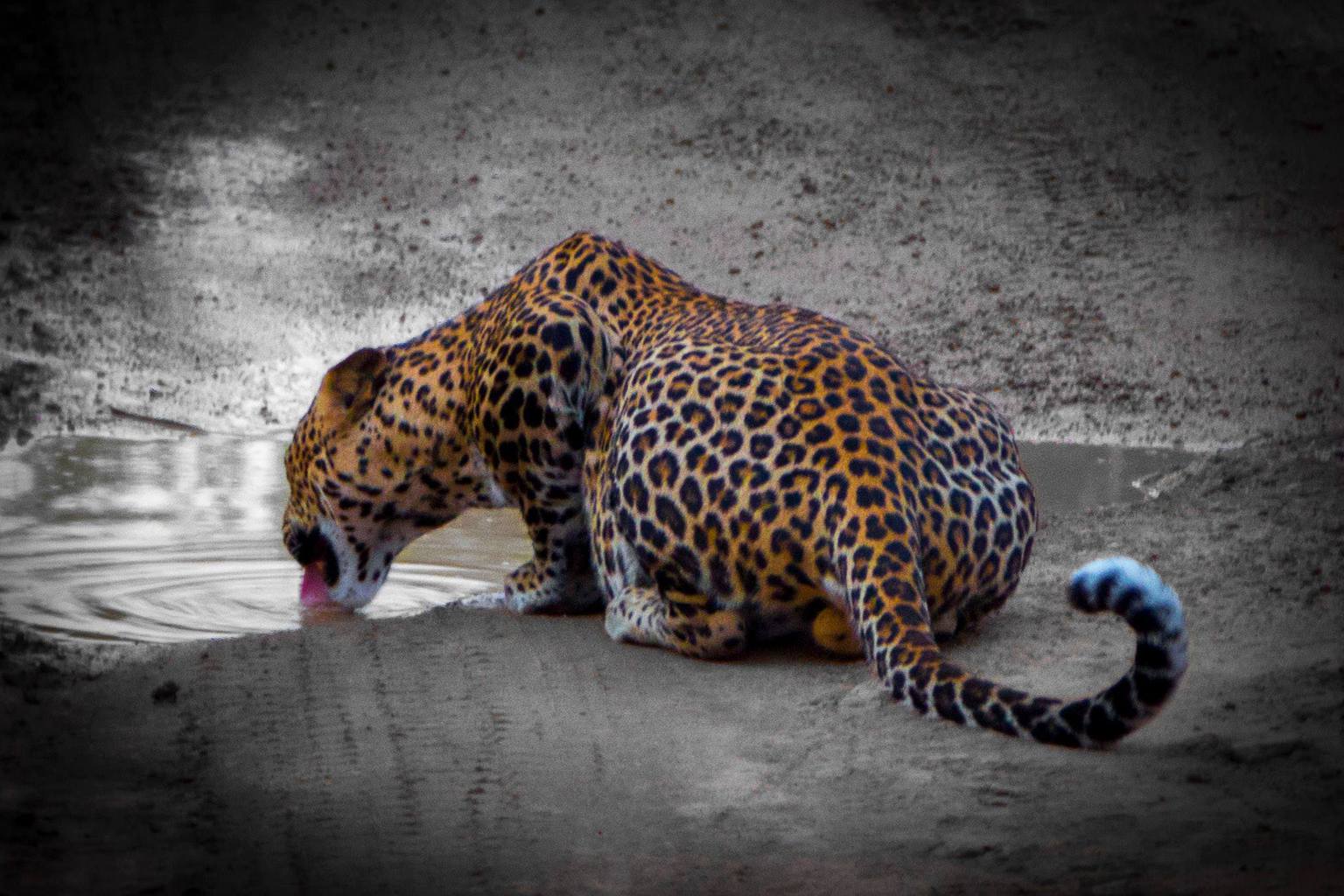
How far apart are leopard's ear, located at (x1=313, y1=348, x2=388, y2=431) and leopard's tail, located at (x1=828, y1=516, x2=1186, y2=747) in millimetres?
2259

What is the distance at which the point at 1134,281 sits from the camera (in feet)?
34.8

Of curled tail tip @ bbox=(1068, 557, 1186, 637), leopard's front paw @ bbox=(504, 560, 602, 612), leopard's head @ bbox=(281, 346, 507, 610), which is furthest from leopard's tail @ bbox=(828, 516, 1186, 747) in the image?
leopard's head @ bbox=(281, 346, 507, 610)

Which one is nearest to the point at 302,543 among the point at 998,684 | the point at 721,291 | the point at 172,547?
the point at 172,547

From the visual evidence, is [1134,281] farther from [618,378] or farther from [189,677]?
[189,677]

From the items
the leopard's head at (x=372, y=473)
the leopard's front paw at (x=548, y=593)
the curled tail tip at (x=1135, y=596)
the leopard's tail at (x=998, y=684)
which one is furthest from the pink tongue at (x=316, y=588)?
the curled tail tip at (x=1135, y=596)

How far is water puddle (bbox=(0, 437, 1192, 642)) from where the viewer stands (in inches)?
256

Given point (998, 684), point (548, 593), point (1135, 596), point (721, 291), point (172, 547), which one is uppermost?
point (1135, 596)

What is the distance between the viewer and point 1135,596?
12.7ft

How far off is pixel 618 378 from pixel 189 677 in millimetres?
1675

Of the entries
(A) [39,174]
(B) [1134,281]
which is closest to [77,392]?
(A) [39,174]

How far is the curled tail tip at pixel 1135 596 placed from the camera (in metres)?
3.88

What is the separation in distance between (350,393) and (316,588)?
0.73 metres

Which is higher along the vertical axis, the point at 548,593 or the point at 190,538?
the point at 548,593

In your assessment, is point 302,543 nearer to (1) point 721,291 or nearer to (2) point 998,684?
(2) point 998,684
